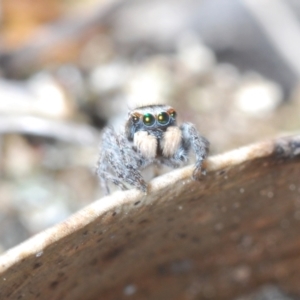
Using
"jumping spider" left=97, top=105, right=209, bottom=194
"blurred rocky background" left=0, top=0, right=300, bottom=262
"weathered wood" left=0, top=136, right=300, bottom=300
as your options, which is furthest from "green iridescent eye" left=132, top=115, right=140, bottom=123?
"blurred rocky background" left=0, top=0, right=300, bottom=262

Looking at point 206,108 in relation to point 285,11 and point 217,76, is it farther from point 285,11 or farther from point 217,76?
point 285,11

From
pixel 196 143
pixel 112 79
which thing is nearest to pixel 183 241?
pixel 196 143

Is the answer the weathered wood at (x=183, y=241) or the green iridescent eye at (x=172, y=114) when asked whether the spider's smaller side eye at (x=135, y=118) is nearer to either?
the green iridescent eye at (x=172, y=114)

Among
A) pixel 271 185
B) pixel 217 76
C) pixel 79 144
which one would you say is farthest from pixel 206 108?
pixel 271 185

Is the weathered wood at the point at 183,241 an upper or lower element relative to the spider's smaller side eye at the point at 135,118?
lower

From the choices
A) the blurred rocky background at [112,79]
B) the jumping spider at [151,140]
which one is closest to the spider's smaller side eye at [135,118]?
the jumping spider at [151,140]

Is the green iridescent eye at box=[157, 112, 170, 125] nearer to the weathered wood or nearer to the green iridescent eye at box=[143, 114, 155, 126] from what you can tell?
the green iridescent eye at box=[143, 114, 155, 126]
